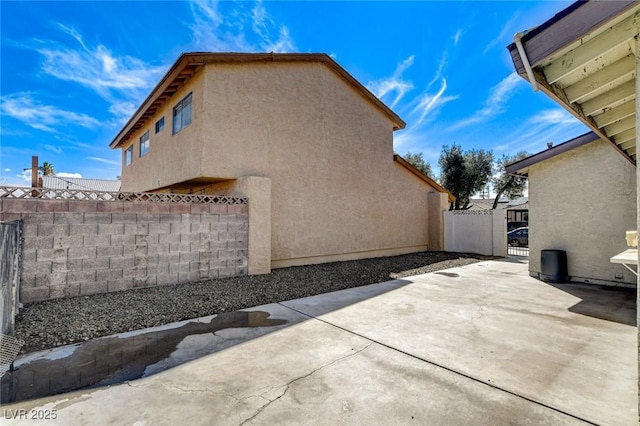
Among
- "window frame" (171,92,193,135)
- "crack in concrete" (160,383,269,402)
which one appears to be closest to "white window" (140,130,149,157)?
"window frame" (171,92,193,135)

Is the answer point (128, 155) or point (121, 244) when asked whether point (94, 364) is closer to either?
point (121, 244)

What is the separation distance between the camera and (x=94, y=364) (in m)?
3.42

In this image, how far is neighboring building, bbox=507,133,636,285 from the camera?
7457mm

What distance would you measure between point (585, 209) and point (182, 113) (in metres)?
13.4

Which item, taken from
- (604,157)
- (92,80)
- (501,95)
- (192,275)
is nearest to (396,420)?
(192,275)

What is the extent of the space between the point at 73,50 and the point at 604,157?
1837cm

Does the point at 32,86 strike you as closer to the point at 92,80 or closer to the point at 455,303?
the point at 92,80

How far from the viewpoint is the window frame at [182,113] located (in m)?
9.58

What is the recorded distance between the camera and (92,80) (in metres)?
13.4

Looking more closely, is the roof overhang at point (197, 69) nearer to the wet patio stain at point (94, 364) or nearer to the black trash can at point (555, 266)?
the wet patio stain at point (94, 364)

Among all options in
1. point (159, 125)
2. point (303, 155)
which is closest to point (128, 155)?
point (159, 125)

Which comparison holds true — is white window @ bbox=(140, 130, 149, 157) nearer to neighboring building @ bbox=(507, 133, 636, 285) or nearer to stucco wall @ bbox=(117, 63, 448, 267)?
stucco wall @ bbox=(117, 63, 448, 267)

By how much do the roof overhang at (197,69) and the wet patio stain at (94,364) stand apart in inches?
303

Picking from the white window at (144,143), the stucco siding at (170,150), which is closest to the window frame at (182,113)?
the stucco siding at (170,150)
